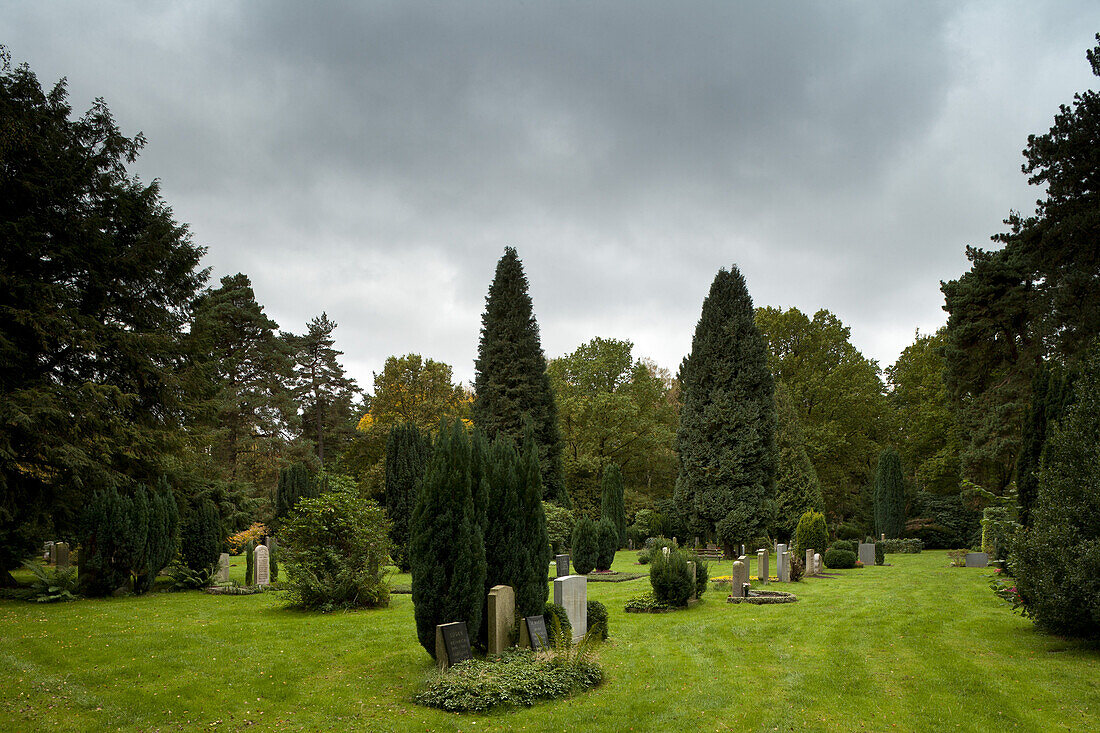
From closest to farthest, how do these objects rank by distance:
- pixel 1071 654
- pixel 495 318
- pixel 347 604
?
pixel 1071 654
pixel 347 604
pixel 495 318

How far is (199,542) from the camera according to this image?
16.9 m

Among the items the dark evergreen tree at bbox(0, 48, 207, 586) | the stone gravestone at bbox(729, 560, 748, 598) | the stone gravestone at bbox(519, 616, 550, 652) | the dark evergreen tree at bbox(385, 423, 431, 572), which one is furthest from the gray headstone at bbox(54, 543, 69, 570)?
the stone gravestone at bbox(729, 560, 748, 598)

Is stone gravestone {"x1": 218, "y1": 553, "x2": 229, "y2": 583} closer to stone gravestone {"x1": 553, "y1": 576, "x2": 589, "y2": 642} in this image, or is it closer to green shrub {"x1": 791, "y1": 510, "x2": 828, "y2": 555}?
stone gravestone {"x1": 553, "y1": 576, "x2": 589, "y2": 642}

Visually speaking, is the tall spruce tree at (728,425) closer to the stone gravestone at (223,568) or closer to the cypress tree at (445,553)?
the stone gravestone at (223,568)

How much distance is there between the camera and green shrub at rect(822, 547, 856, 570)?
23.6m

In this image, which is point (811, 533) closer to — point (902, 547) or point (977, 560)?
point (977, 560)

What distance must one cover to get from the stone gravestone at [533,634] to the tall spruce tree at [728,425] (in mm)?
21133

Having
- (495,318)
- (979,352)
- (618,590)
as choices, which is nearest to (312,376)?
(495,318)

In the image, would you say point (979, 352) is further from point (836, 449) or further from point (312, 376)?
point (312, 376)

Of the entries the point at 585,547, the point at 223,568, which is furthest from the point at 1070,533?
the point at 223,568

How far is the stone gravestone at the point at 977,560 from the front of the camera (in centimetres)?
2248

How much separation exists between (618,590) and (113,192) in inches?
705

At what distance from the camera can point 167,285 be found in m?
18.7

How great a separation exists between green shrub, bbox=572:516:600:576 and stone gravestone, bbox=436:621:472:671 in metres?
13.4
